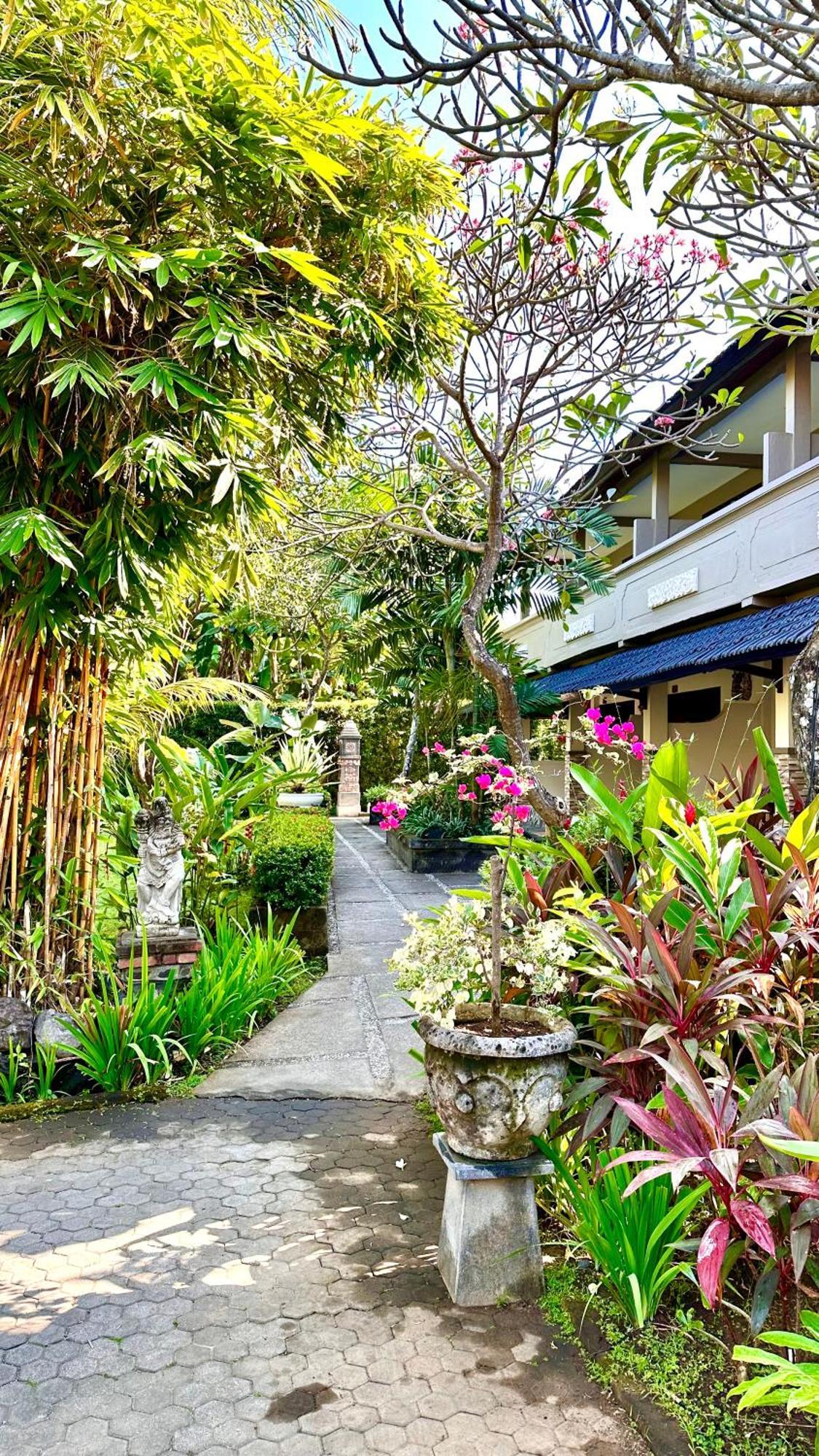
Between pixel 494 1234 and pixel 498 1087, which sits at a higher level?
pixel 498 1087

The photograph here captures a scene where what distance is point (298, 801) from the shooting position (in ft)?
33.0

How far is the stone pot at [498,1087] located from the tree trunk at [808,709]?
3.78 ft

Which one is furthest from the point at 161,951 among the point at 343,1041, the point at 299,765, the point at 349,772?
the point at 349,772

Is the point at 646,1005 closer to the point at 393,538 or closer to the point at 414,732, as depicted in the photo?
the point at 393,538

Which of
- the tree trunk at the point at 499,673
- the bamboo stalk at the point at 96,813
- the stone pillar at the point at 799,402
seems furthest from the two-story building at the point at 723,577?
the bamboo stalk at the point at 96,813

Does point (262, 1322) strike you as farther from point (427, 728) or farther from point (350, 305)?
point (427, 728)

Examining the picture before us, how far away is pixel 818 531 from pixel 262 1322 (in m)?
7.68

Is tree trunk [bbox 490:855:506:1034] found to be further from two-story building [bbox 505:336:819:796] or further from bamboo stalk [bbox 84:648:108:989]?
two-story building [bbox 505:336:819:796]

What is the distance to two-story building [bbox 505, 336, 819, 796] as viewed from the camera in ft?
26.1

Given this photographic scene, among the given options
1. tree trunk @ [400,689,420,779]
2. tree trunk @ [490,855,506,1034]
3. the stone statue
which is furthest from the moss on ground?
tree trunk @ [400,689,420,779]

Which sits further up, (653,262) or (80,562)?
(653,262)

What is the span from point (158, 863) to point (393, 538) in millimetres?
2545

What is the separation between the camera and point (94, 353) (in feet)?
10.4

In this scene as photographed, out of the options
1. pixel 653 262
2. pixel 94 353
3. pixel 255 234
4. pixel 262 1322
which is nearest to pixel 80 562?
pixel 94 353
